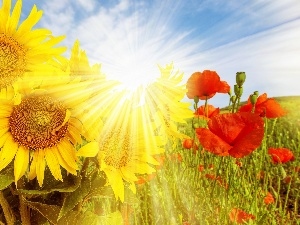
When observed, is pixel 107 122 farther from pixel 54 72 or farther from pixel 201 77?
pixel 201 77

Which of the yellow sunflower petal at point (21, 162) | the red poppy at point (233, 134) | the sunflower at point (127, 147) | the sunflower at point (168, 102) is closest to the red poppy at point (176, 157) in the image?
the red poppy at point (233, 134)

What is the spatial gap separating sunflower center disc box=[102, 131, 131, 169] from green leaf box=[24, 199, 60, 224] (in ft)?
0.37

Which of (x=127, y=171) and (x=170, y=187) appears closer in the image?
(x=127, y=171)

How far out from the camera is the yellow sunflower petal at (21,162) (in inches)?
23.1

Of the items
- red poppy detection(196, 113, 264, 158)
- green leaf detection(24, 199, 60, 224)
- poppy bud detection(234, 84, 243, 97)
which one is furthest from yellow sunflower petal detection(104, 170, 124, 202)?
poppy bud detection(234, 84, 243, 97)

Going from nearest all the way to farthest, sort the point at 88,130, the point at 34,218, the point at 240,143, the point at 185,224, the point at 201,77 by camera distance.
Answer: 1. the point at 88,130
2. the point at 34,218
3. the point at 240,143
4. the point at 185,224
5. the point at 201,77

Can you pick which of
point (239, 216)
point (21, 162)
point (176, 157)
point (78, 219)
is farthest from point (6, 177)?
point (176, 157)

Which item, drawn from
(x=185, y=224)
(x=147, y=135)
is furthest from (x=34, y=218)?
(x=185, y=224)

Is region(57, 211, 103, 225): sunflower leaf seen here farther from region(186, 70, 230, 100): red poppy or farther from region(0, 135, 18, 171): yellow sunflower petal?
region(186, 70, 230, 100): red poppy

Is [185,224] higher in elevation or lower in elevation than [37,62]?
lower

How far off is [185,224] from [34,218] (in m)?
0.66

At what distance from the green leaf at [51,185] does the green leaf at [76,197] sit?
Result: 0.01 metres

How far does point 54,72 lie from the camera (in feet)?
1.98

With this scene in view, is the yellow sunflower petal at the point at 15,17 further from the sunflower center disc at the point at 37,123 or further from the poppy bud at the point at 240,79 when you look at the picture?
the poppy bud at the point at 240,79
